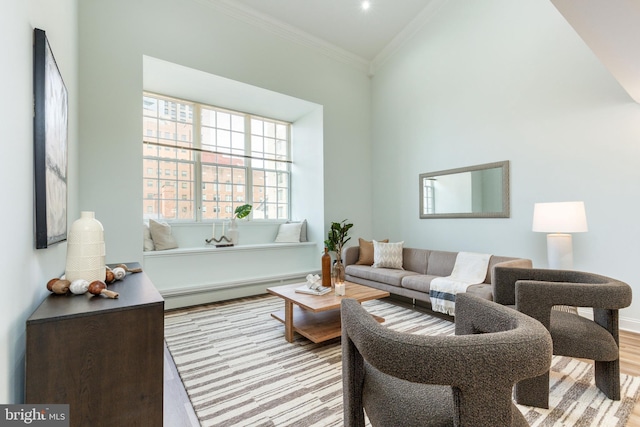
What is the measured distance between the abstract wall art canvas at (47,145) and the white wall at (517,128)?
422 cm

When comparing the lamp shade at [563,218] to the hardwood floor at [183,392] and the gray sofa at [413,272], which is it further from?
the hardwood floor at [183,392]

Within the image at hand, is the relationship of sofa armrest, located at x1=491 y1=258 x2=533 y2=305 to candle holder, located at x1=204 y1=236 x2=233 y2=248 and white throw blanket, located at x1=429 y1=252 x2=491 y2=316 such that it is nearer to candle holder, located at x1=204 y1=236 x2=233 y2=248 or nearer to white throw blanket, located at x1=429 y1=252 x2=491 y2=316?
white throw blanket, located at x1=429 y1=252 x2=491 y2=316

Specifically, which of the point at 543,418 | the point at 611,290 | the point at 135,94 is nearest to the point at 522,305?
the point at 611,290

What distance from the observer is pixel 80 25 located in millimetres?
2859

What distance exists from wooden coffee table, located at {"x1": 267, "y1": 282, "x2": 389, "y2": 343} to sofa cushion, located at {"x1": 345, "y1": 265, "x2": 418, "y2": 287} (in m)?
0.74

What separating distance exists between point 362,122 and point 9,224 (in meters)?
5.04

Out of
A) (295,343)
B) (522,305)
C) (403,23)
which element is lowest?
(295,343)

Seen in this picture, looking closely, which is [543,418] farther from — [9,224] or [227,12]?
[227,12]

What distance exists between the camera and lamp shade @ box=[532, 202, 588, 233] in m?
2.56

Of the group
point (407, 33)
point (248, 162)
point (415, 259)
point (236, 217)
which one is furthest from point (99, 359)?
point (407, 33)

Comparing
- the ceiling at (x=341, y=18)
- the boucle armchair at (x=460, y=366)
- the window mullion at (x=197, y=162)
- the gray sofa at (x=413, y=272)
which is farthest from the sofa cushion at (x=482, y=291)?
the ceiling at (x=341, y=18)

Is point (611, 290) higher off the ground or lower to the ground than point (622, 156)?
lower

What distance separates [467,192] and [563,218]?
133 centimetres

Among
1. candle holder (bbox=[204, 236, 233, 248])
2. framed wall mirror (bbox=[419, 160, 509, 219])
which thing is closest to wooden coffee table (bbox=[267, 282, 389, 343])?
candle holder (bbox=[204, 236, 233, 248])
